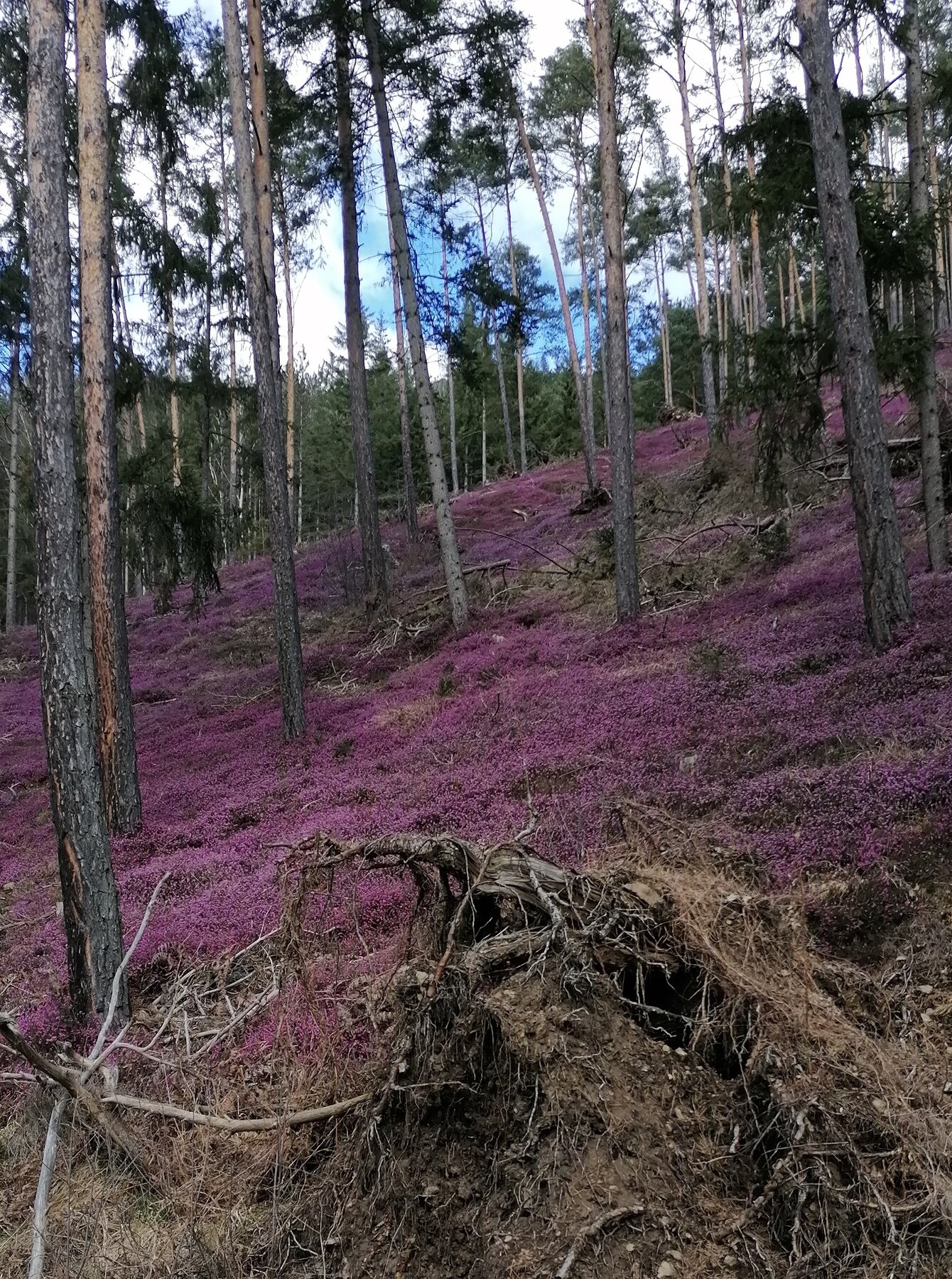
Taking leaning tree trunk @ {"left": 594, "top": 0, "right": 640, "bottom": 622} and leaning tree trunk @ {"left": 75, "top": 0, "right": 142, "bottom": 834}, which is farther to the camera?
leaning tree trunk @ {"left": 594, "top": 0, "right": 640, "bottom": 622}

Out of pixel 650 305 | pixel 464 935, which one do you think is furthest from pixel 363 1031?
pixel 650 305

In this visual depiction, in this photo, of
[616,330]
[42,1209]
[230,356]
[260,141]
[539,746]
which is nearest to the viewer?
[42,1209]

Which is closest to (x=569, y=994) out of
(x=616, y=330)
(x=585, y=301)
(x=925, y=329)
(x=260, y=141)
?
(x=925, y=329)

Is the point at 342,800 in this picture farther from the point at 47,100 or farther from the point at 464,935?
the point at 47,100

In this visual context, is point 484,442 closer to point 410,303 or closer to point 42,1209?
point 410,303

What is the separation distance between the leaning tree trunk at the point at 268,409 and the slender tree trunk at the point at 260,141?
0.15 m

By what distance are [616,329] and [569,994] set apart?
1154 centimetres

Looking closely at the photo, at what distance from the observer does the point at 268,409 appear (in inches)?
451

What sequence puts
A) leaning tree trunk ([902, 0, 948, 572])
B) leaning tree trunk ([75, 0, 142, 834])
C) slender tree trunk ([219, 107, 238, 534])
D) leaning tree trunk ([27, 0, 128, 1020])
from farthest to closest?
slender tree trunk ([219, 107, 238, 534]) → leaning tree trunk ([902, 0, 948, 572]) → leaning tree trunk ([75, 0, 142, 834]) → leaning tree trunk ([27, 0, 128, 1020])

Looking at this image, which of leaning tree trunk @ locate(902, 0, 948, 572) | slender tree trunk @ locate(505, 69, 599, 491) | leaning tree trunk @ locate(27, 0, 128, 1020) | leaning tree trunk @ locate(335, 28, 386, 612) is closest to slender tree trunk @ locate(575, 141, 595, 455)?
slender tree trunk @ locate(505, 69, 599, 491)

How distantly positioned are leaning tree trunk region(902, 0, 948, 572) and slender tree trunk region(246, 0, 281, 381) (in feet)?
27.6

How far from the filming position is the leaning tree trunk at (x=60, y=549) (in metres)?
5.02

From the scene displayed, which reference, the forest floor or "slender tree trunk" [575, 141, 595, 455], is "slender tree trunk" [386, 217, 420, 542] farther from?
the forest floor

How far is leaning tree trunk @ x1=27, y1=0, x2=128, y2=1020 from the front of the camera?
198 inches
